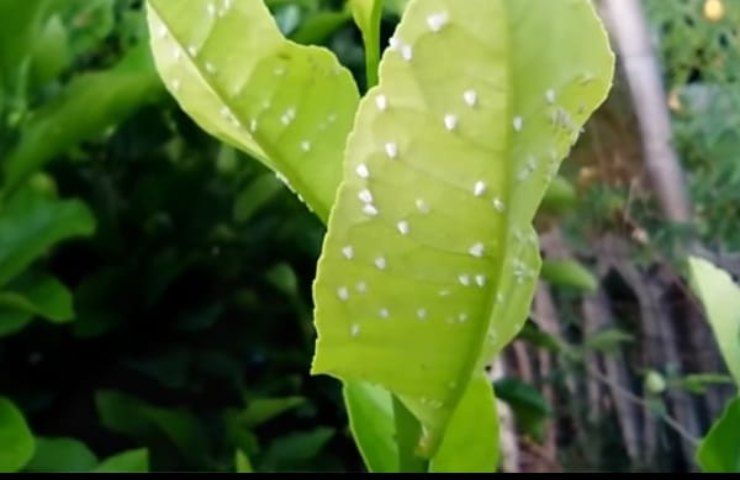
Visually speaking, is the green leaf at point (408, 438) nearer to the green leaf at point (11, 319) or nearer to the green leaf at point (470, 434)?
the green leaf at point (470, 434)

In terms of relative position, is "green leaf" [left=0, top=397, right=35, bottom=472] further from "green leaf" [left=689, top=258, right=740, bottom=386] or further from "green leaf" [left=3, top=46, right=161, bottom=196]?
"green leaf" [left=689, top=258, right=740, bottom=386]

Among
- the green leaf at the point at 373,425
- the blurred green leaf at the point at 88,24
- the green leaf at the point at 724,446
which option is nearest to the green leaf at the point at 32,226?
the blurred green leaf at the point at 88,24

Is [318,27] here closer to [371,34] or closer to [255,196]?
[255,196]

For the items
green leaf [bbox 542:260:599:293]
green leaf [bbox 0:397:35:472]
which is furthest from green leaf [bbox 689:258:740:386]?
green leaf [bbox 542:260:599:293]

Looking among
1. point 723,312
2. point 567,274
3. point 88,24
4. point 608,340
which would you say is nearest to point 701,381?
point 608,340
